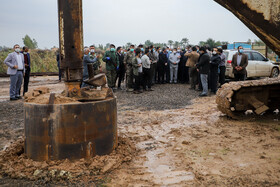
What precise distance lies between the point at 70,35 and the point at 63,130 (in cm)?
130

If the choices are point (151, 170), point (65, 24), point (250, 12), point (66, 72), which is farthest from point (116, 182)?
point (250, 12)

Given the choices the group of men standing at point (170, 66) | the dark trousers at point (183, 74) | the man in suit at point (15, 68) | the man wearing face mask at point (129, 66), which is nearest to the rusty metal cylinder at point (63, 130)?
the group of men standing at point (170, 66)

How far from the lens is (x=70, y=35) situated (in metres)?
3.81

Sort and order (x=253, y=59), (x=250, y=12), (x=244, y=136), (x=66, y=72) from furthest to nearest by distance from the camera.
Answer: (x=253, y=59), (x=244, y=136), (x=66, y=72), (x=250, y=12)

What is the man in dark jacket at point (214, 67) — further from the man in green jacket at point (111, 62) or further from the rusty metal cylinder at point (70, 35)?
the rusty metal cylinder at point (70, 35)

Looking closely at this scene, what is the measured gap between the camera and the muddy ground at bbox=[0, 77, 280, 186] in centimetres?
339

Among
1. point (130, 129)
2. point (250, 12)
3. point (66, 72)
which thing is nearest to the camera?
point (250, 12)

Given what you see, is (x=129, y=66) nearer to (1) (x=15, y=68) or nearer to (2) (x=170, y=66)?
(2) (x=170, y=66)

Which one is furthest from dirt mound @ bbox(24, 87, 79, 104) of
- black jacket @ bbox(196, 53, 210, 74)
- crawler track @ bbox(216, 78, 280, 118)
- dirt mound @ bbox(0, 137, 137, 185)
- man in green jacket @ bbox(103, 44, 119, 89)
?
man in green jacket @ bbox(103, 44, 119, 89)

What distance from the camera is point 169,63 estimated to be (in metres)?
15.7

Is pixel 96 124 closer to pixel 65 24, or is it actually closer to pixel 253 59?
pixel 65 24

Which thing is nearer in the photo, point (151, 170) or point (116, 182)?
point (116, 182)

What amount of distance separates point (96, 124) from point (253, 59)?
522 inches

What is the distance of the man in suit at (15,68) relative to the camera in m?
Result: 9.72
